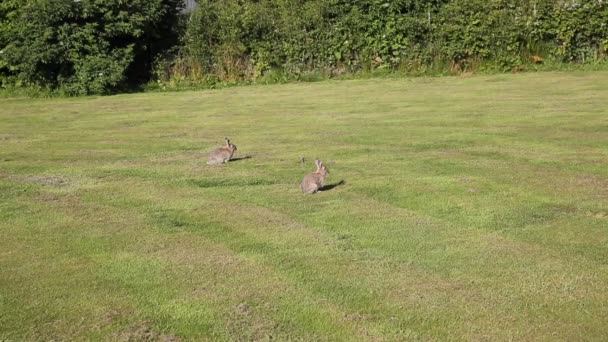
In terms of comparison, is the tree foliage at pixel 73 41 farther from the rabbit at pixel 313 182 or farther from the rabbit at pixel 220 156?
the rabbit at pixel 313 182

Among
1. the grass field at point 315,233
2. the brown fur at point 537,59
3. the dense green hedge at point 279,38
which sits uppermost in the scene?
the dense green hedge at point 279,38

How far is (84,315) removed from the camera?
4.73 m

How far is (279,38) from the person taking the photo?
830 inches

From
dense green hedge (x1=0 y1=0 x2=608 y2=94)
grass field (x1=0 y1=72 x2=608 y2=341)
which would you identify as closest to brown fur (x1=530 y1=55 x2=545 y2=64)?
dense green hedge (x1=0 y1=0 x2=608 y2=94)

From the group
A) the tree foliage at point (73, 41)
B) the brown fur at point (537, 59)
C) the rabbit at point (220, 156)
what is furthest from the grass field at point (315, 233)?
the tree foliage at point (73, 41)

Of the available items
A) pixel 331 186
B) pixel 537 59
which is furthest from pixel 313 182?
pixel 537 59

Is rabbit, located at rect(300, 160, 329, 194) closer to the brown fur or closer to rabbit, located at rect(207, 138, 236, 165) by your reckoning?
rabbit, located at rect(207, 138, 236, 165)

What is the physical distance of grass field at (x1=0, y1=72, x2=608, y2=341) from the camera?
15.3 ft

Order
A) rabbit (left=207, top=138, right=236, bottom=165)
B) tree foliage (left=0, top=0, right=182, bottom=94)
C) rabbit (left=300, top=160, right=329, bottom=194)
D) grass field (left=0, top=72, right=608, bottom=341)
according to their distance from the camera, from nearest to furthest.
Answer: grass field (left=0, top=72, right=608, bottom=341)
rabbit (left=300, top=160, right=329, bottom=194)
rabbit (left=207, top=138, right=236, bottom=165)
tree foliage (left=0, top=0, right=182, bottom=94)

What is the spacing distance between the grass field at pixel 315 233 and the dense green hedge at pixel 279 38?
7730mm

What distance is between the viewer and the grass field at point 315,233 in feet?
15.3

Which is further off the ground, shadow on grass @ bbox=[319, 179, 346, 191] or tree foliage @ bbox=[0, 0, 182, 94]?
tree foliage @ bbox=[0, 0, 182, 94]

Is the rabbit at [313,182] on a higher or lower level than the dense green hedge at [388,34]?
lower

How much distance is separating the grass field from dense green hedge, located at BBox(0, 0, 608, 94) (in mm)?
7730
